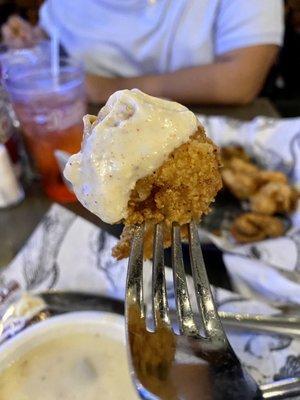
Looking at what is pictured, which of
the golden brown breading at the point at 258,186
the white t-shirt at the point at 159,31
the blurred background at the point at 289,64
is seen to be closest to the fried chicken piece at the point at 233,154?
the golden brown breading at the point at 258,186

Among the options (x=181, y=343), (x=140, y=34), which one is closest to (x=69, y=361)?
(x=181, y=343)

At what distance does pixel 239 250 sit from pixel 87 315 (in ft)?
1.05

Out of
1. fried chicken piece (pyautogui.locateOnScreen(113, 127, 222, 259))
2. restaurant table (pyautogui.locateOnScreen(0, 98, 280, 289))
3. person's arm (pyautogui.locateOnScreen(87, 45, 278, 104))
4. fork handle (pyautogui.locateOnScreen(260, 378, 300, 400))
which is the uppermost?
fried chicken piece (pyautogui.locateOnScreen(113, 127, 222, 259))

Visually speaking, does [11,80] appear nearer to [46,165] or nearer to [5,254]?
[46,165]

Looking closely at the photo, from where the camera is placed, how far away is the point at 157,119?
527mm

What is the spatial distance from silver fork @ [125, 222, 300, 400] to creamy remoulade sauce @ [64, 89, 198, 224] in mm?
56

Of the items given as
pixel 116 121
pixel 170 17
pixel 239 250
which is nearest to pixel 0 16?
pixel 170 17

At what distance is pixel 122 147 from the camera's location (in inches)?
20.4

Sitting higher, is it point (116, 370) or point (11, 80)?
point (11, 80)

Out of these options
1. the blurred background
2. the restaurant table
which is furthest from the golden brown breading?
the blurred background

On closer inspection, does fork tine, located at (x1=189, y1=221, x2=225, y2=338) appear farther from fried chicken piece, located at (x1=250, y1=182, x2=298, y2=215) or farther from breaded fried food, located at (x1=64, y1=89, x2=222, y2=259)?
fried chicken piece, located at (x1=250, y1=182, x2=298, y2=215)

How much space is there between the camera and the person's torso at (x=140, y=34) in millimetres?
1777

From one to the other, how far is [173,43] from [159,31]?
7cm

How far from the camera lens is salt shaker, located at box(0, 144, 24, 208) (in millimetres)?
1084
